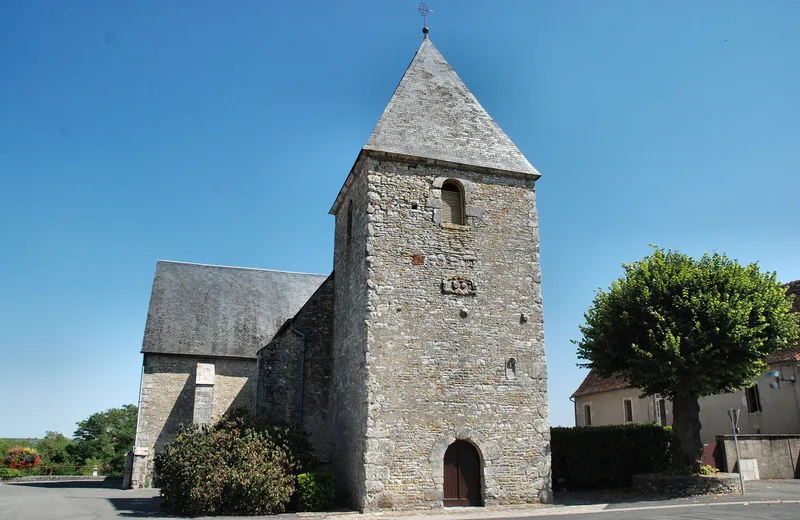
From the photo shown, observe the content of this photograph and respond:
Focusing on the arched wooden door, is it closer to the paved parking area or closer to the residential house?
the paved parking area

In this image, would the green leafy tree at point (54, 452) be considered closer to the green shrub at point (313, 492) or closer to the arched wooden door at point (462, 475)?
the green shrub at point (313, 492)

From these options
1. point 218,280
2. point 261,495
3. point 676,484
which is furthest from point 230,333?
point 676,484

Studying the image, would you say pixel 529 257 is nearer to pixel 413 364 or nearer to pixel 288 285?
pixel 413 364

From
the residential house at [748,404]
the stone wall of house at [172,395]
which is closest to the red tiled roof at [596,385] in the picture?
the residential house at [748,404]

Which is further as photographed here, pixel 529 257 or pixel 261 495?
pixel 529 257

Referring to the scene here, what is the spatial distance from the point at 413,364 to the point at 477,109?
26.0ft

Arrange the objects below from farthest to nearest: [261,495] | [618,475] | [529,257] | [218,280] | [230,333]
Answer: [218,280] → [230,333] → [618,475] → [529,257] → [261,495]

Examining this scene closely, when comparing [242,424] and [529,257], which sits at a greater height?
[529,257]

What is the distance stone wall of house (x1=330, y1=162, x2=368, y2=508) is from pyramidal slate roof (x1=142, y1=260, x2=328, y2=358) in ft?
28.7

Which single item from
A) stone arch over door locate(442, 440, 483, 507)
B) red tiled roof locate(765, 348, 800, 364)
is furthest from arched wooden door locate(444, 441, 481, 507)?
red tiled roof locate(765, 348, 800, 364)

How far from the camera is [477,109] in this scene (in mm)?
16562

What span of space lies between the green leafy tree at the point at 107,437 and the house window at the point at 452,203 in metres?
34.0

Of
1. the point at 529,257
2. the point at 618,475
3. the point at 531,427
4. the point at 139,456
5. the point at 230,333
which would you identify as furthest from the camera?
the point at 230,333

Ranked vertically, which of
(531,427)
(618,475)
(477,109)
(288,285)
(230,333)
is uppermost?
(477,109)
